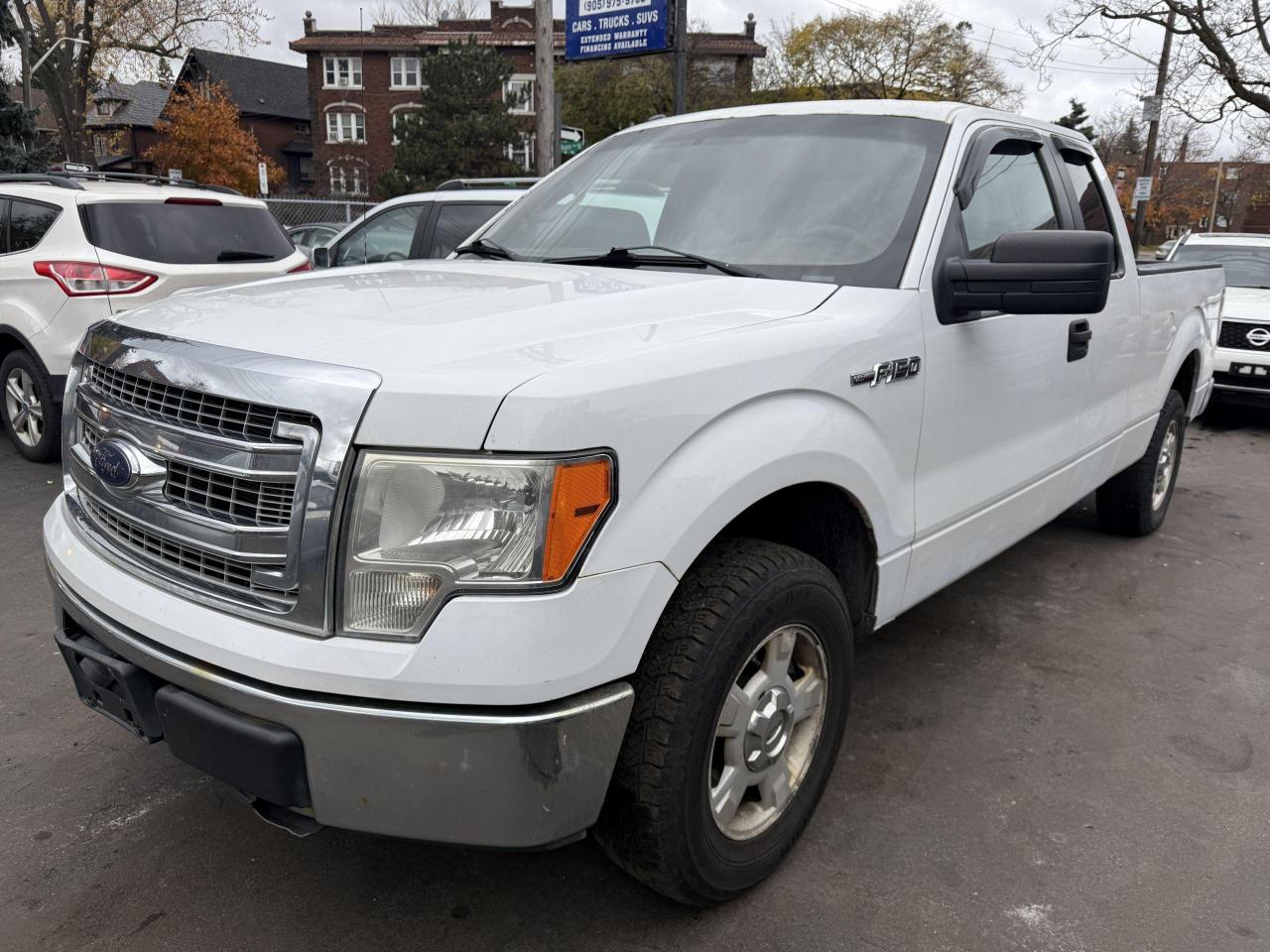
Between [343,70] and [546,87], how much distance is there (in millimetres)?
44726

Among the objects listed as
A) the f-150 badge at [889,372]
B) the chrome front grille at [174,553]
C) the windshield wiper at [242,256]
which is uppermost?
the f-150 badge at [889,372]

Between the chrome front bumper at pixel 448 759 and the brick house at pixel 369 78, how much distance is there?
52.2 metres

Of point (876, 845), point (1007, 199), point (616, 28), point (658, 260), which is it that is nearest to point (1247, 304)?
point (1007, 199)

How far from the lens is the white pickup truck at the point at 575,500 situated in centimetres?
175

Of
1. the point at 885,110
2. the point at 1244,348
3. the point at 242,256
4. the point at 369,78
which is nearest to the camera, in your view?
the point at 885,110

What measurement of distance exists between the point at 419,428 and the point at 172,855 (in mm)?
1559

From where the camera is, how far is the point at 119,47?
3334cm

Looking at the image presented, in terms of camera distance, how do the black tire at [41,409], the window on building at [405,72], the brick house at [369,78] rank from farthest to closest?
the window on building at [405,72] → the brick house at [369,78] → the black tire at [41,409]

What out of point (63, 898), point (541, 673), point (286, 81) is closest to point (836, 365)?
point (541, 673)

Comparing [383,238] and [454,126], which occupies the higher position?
[454,126]

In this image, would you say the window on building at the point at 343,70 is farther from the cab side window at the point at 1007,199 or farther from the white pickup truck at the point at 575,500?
the white pickup truck at the point at 575,500

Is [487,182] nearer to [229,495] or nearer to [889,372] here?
[889,372]

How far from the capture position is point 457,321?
7.00ft

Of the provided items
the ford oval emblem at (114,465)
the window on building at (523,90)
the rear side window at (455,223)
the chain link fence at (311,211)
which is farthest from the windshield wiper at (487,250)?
the window on building at (523,90)
